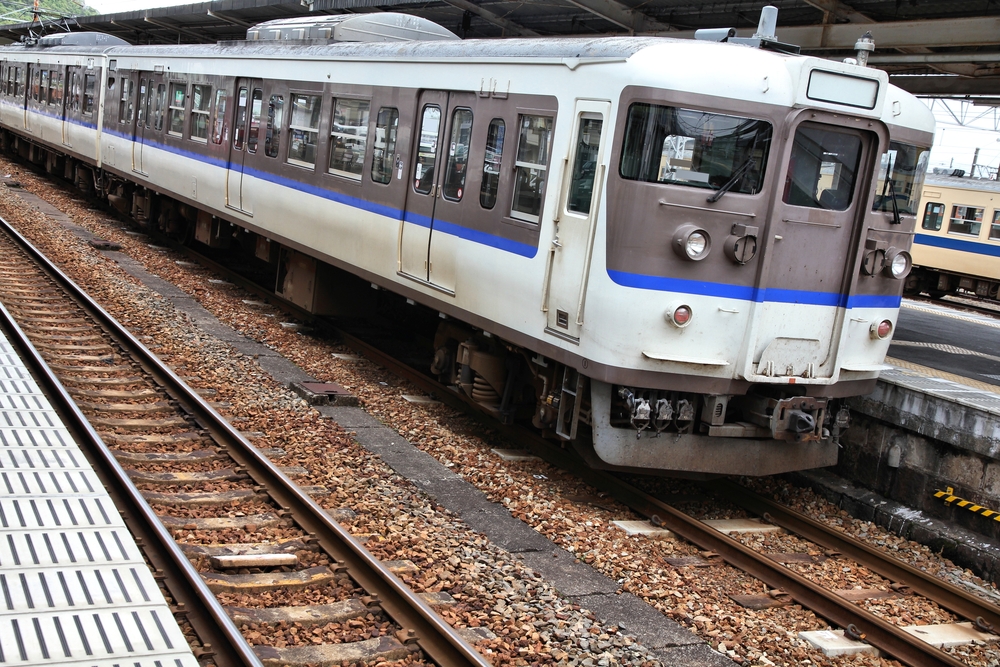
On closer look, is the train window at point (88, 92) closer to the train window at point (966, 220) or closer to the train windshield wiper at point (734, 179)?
the train windshield wiper at point (734, 179)

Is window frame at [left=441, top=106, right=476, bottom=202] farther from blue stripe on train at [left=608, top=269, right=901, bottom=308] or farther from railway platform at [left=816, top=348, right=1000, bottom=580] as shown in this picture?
railway platform at [left=816, top=348, right=1000, bottom=580]

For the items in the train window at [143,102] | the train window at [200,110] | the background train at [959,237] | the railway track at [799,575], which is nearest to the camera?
the railway track at [799,575]

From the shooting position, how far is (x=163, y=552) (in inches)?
209

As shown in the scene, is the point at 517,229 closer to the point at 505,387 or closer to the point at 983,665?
the point at 505,387

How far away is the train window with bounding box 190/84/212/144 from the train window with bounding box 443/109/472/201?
6.98 metres

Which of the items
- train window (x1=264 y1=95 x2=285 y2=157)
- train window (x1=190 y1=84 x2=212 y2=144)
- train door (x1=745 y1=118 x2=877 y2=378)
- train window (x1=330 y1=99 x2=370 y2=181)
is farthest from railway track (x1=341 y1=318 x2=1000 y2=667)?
train window (x1=190 y1=84 x2=212 y2=144)

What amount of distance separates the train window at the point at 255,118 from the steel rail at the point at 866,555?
25.7 ft

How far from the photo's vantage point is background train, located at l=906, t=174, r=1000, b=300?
2150 cm

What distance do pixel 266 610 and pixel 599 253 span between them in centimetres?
329

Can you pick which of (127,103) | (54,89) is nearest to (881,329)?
(127,103)

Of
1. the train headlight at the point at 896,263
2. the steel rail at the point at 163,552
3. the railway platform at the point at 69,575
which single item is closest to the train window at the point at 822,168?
the train headlight at the point at 896,263

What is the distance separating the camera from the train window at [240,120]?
13164mm

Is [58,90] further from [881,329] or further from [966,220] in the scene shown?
[966,220]

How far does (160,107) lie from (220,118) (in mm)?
3191
